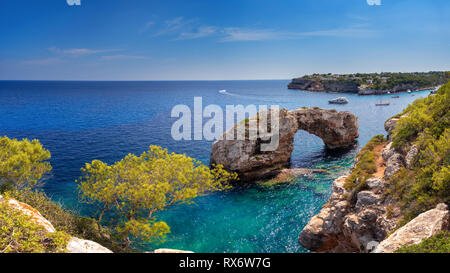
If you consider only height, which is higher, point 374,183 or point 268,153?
point 374,183

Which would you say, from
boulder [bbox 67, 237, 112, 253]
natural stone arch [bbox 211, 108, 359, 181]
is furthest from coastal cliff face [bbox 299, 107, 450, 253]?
natural stone arch [bbox 211, 108, 359, 181]

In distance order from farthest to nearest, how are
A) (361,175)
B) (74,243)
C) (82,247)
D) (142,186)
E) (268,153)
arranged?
(268,153) → (361,175) → (142,186) → (74,243) → (82,247)

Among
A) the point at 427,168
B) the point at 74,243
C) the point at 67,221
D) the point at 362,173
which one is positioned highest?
the point at 427,168

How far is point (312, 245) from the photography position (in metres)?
21.5

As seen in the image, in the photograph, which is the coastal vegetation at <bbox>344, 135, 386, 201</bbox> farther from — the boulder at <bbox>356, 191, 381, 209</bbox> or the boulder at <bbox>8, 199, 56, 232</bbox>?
the boulder at <bbox>8, 199, 56, 232</bbox>

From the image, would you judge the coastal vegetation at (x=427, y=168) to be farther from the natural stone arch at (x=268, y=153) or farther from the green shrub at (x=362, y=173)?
the natural stone arch at (x=268, y=153)

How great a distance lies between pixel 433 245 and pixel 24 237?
765 inches

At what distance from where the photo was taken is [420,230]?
1241cm

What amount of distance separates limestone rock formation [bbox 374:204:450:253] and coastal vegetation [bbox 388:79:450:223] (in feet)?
4.81

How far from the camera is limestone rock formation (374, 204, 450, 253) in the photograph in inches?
473

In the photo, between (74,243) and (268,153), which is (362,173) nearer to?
(268,153)

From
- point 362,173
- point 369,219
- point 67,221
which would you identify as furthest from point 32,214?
point 362,173
